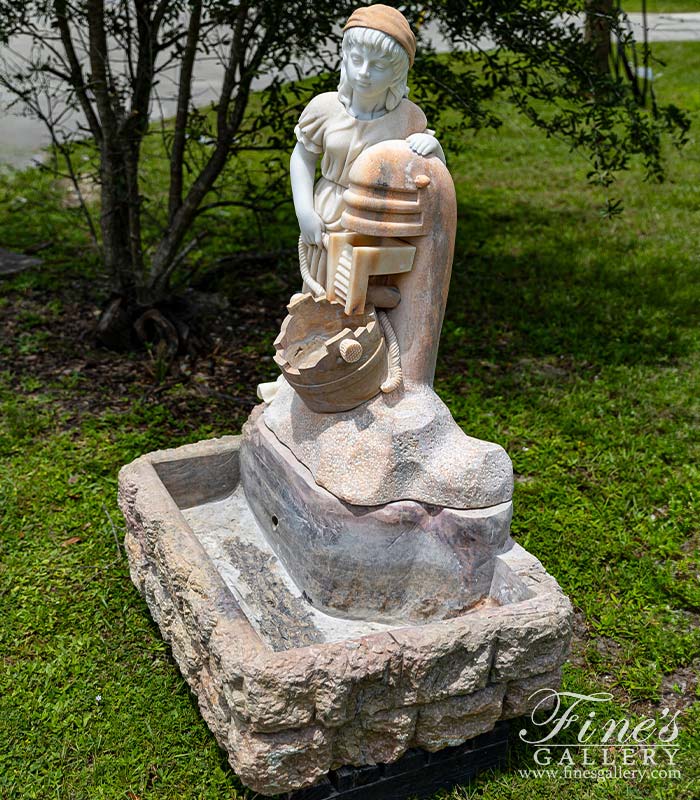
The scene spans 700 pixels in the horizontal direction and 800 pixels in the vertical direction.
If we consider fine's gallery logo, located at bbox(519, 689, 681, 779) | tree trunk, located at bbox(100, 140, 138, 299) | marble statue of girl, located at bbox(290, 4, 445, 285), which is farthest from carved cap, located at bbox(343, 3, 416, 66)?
tree trunk, located at bbox(100, 140, 138, 299)

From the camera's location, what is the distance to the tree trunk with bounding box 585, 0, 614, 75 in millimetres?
4945

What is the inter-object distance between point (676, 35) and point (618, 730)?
16162mm

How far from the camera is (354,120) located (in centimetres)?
296

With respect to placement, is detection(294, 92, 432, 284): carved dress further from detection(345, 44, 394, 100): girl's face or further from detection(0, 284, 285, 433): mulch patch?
detection(0, 284, 285, 433): mulch patch

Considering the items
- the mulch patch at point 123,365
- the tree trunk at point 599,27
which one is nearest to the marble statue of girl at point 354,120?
the mulch patch at point 123,365

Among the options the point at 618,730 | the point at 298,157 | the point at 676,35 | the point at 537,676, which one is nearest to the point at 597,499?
the point at 618,730

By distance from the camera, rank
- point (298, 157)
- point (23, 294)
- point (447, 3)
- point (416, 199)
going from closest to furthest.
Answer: point (416, 199), point (298, 157), point (447, 3), point (23, 294)

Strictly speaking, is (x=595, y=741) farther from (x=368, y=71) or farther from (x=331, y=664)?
(x=368, y=71)

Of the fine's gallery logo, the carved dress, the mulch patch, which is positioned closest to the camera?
the carved dress

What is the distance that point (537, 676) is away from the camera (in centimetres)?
289

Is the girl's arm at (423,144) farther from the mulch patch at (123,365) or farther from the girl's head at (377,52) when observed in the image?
the mulch patch at (123,365)

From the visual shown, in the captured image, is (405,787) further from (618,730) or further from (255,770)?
(618,730)

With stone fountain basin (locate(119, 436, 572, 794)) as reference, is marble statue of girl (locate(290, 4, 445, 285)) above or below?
above

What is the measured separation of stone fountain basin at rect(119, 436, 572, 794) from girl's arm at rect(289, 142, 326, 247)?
1.12 metres
